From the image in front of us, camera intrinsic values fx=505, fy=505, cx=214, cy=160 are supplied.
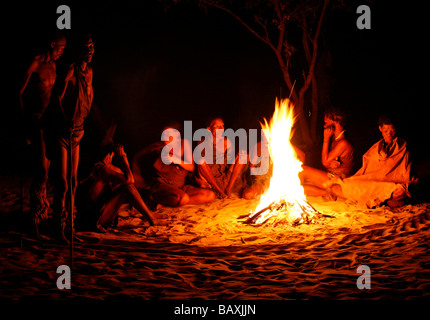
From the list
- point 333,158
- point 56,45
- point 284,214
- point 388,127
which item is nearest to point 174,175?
point 284,214

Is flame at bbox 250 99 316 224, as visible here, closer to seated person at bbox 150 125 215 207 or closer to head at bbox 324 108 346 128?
head at bbox 324 108 346 128

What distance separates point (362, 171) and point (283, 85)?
185 inches

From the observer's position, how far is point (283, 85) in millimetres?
12945

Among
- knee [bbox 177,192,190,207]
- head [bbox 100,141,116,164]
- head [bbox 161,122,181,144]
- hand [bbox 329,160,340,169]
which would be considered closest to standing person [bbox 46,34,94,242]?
head [bbox 100,141,116,164]

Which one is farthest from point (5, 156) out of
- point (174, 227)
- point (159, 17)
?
point (174, 227)

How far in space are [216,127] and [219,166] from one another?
78cm

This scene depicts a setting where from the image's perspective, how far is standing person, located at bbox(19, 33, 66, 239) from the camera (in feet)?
21.5

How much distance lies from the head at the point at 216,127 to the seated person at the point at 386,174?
8.48 feet

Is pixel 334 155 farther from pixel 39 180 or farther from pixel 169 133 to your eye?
pixel 39 180

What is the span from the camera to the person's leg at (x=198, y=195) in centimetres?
899

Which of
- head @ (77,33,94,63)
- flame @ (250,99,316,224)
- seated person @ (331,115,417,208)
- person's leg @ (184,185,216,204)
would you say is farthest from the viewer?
person's leg @ (184,185,216,204)

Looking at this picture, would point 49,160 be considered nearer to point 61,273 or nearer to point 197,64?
point 61,273

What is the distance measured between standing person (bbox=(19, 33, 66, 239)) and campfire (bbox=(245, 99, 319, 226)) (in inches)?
122
